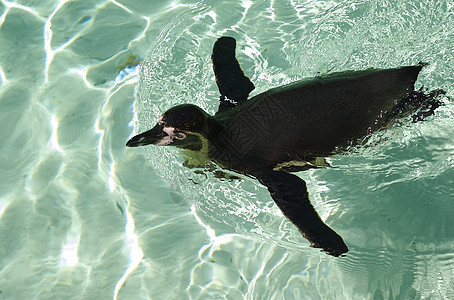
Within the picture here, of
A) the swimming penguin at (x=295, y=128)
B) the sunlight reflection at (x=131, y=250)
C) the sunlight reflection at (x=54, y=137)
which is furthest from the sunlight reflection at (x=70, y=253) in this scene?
the swimming penguin at (x=295, y=128)

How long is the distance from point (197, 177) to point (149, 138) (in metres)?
0.98

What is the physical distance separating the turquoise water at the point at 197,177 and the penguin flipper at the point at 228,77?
40 centimetres

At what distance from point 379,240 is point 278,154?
3.28 ft

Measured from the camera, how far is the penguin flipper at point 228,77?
3.24 metres

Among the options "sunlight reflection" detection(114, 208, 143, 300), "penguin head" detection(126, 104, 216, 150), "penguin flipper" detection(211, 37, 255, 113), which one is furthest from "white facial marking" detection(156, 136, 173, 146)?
"sunlight reflection" detection(114, 208, 143, 300)

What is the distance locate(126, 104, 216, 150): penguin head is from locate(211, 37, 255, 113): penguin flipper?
71 cm

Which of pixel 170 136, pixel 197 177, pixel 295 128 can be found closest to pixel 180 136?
pixel 170 136

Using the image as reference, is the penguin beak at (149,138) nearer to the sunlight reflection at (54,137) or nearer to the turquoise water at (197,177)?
the turquoise water at (197,177)

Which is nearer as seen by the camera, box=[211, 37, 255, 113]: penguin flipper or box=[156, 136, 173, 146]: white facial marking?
box=[156, 136, 173, 146]: white facial marking

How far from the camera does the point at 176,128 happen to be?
2396mm

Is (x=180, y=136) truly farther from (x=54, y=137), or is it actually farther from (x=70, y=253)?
(x=54, y=137)

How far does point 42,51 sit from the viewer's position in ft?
14.7

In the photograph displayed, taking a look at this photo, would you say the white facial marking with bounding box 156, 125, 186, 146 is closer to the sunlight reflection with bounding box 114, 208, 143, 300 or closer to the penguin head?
the penguin head

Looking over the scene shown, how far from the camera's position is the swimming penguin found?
2482mm
